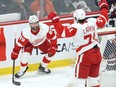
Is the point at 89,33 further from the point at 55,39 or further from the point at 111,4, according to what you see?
the point at 111,4

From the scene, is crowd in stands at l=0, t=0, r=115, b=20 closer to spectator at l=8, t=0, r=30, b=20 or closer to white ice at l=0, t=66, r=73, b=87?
spectator at l=8, t=0, r=30, b=20

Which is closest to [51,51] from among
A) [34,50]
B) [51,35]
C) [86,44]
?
[51,35]

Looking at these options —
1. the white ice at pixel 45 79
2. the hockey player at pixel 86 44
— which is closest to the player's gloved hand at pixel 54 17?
the hockey player at pixel 86 44

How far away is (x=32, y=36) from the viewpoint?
571 cm

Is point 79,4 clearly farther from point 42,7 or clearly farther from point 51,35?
point 51,35

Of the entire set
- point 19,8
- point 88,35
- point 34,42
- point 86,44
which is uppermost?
point 19,8

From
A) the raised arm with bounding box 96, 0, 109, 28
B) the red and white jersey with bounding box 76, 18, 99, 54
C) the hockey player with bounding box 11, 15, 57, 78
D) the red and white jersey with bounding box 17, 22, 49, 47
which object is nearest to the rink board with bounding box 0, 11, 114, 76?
the hockey player with bounding box 11, 15, 57, 78

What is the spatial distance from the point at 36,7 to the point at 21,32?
514 millimetres

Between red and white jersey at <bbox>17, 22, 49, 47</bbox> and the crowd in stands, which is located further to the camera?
the crowd in stands

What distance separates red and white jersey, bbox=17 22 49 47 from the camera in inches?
224

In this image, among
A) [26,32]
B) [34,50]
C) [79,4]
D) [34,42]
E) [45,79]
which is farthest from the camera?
[79,4]

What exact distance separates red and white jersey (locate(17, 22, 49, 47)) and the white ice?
0.49 metres

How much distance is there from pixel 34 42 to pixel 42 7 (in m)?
0.66

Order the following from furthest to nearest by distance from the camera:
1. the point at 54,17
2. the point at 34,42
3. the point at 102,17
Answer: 1. the point at 34,42
2. the point at 102,17
3. the point at 54,17
